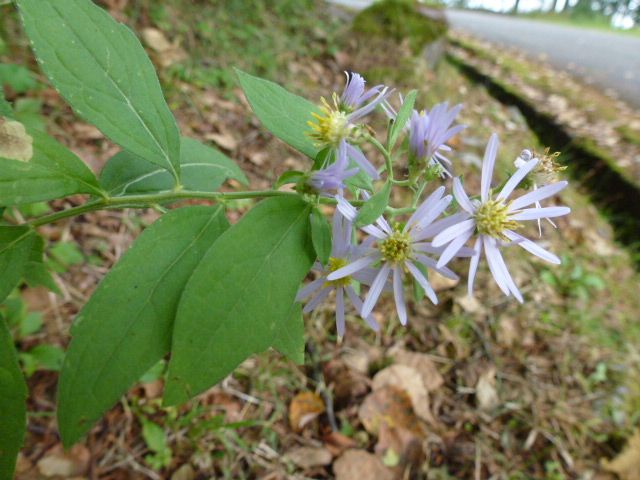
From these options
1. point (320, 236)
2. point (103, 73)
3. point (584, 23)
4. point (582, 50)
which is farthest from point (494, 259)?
point (584, 23)

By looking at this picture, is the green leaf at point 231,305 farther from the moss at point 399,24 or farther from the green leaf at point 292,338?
the moss at point 399,24

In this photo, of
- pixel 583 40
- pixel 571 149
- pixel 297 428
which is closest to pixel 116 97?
pixel 297 428

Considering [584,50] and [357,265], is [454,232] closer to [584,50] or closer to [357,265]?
[357,265]

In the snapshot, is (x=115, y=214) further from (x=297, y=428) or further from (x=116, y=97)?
(x=116, y=97)

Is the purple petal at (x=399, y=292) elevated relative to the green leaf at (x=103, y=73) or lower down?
lower down

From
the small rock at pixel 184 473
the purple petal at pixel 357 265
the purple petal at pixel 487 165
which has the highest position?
the purple petal at pixel 487 165

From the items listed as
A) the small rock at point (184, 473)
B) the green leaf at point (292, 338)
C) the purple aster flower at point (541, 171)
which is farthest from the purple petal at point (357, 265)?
the small rock at point (184, 473)

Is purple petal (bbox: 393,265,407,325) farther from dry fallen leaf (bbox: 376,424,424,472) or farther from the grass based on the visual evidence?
the grass
